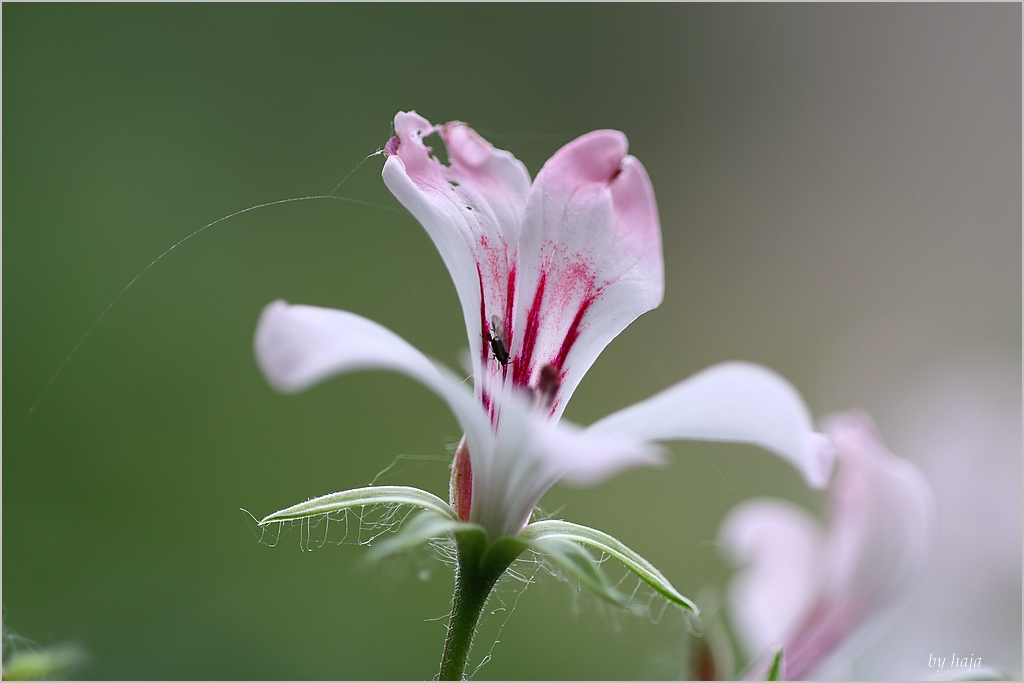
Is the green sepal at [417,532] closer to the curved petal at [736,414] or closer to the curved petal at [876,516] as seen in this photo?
the curved petal at [736,414]

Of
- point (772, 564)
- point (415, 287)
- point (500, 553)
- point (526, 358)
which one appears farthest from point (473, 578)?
point (415, 287)

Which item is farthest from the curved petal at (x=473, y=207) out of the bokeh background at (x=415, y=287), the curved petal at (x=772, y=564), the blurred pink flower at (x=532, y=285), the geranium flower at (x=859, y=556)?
the curved petal at (x=772, y=564)

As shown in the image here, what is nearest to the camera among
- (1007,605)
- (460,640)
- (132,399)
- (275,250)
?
(460,640)

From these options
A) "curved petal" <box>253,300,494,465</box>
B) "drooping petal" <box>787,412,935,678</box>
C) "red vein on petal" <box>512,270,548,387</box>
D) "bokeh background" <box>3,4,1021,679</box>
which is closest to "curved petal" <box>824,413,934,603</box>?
"drooping petal" <box>787,412,935,678</box>

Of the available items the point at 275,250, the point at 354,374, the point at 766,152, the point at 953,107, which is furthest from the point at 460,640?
the point at 953,107

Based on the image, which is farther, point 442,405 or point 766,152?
point 766,152

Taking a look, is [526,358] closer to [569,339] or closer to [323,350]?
[569,339]

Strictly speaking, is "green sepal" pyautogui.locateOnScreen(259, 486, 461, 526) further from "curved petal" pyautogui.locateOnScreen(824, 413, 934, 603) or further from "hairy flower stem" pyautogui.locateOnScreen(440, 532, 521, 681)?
"curved petal" pyautogui.locateOnScreen(824, 413, 934, 603)

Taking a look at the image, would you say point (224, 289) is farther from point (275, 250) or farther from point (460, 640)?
point (460, 640)
